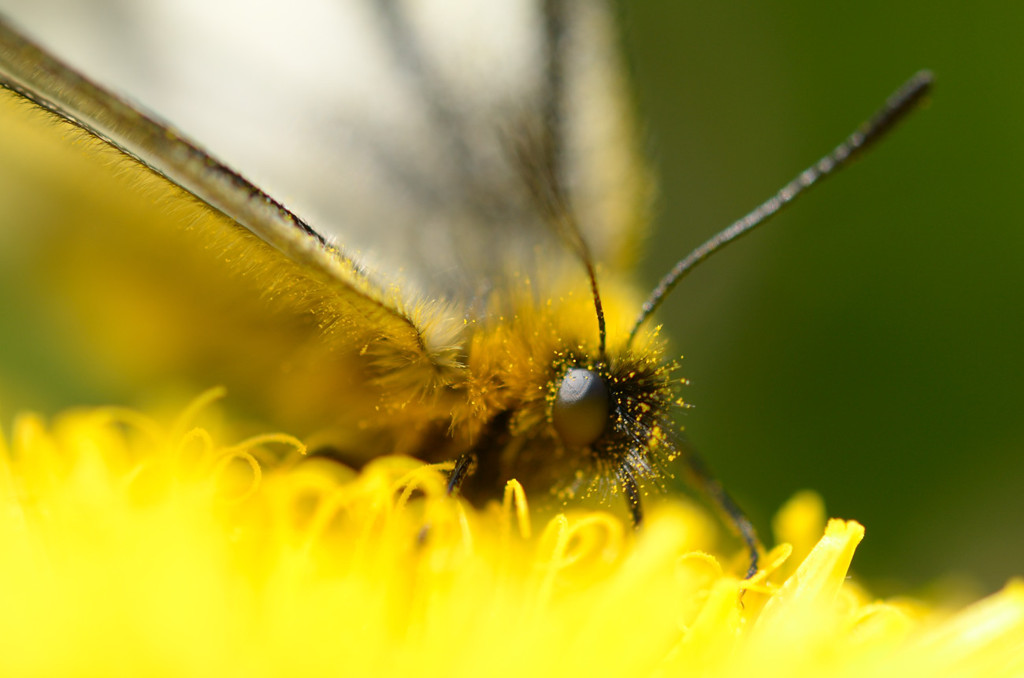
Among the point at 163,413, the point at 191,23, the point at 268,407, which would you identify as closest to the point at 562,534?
the point at 268,407

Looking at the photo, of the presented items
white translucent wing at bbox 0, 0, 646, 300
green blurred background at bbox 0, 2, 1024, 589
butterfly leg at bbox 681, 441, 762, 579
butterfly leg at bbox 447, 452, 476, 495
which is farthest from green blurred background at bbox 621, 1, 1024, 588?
butterfly leg at bbox 447, 452, 476, 495

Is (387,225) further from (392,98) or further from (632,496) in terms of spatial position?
(632,496)

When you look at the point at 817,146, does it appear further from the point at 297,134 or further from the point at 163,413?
the point at 163,413

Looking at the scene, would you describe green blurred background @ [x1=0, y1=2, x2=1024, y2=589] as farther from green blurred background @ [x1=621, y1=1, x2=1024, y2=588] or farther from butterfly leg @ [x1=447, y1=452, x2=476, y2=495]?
butterfly leg @ [x1=447, y1=452, x2=476, y2=495]

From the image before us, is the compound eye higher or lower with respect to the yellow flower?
higher

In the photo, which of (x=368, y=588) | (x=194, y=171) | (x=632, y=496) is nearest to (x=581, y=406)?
(x=632, y=496)

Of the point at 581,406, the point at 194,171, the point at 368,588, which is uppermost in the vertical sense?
the point at 194,171

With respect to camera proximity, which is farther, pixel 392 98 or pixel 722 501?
pixel 392 98
